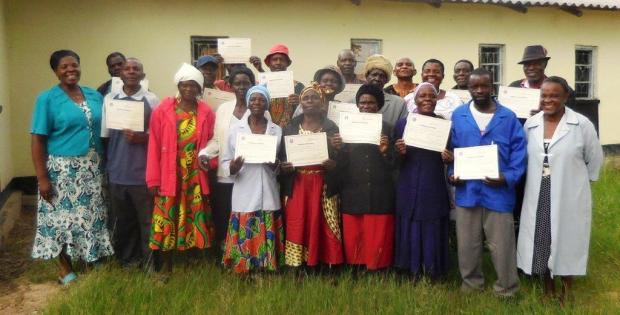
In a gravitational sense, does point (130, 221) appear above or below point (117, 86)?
below

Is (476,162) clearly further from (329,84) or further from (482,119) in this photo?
(329,84)

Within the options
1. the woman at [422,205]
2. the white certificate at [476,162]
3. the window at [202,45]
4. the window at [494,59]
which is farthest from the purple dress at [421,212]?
the window at [494,59]

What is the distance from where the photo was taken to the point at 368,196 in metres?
4.32

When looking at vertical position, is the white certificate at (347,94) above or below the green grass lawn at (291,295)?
above

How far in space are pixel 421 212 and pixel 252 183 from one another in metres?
1.35

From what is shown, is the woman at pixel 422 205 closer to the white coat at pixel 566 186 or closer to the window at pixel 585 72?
the white coat at pixel 566 186

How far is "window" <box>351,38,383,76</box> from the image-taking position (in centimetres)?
989

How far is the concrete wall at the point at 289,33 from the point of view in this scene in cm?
777

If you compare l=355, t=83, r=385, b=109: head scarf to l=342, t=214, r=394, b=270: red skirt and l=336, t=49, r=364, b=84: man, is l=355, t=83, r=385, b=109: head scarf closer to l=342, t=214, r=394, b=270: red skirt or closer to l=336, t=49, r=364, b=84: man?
l=342, t=214, r=394, b=270: red skirt

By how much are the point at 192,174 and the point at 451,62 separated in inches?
292

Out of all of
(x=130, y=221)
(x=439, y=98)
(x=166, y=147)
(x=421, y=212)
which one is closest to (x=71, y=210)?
(x=130, y=221)

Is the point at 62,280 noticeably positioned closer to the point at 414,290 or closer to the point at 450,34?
the point at 414,290

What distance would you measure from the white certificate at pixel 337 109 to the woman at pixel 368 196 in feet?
0.57

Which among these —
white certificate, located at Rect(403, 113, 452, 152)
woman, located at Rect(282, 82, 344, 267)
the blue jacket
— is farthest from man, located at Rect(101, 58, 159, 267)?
the blue jacket
